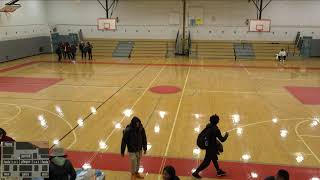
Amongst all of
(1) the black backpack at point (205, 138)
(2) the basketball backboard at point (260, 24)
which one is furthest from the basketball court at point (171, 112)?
(2) the basketball backboard at point (260, 24)

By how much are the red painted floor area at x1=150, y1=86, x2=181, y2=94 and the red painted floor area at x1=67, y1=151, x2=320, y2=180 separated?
746 cm

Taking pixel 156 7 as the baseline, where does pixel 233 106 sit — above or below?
below

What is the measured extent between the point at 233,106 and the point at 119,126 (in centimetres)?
501

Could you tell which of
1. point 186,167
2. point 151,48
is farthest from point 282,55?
point 186,167

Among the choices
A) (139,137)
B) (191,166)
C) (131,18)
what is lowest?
(191,166)

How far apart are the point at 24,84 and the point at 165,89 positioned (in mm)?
7461

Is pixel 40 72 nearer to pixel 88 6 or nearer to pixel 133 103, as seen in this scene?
pixel 133 103

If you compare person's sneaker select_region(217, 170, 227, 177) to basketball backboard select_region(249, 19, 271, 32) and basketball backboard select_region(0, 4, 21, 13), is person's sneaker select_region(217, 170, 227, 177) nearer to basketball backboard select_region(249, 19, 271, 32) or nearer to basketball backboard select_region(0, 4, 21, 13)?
basketball backboard select_region(0, 4, 21, 13)

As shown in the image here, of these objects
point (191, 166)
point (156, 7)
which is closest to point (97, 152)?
point (191, 166)

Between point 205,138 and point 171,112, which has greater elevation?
point 205,138

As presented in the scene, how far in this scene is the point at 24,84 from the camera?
55.7 ft

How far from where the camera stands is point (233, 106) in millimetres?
13062

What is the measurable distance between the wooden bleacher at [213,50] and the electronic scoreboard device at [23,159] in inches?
→ 981

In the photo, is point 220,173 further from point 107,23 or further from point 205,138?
point 107,23
